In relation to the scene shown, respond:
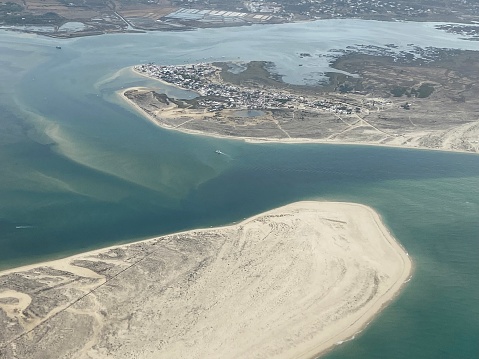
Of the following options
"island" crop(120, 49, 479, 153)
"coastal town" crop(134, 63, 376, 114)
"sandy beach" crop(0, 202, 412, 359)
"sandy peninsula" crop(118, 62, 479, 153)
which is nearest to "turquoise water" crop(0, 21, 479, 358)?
"sandy beach" crop(0, 202, 412, 359)

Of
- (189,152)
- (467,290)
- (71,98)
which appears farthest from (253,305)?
(71,98)

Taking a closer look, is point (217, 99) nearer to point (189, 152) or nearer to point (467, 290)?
point (189, 152)

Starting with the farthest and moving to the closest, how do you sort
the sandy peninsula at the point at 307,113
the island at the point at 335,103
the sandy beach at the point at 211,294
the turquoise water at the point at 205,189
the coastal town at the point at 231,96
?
the coastal town at the point at 231,96 → the island at the point at 335,103 → the sandy peninsula at the point at 307,113 → the turquoise water at the point at 205,189 → the sandy beach at the point at 211,294

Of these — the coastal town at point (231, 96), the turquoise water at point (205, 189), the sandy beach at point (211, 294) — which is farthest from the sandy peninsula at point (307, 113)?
the sandy beach at point (211, 294)

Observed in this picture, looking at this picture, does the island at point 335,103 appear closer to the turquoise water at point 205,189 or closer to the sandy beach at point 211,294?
the turquoise water at point 205,189

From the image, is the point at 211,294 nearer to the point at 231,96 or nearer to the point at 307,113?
the point at 307,113

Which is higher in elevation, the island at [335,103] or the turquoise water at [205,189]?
the island at [335,103]

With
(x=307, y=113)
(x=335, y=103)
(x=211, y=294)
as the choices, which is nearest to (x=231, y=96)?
(x=307, y=113)
